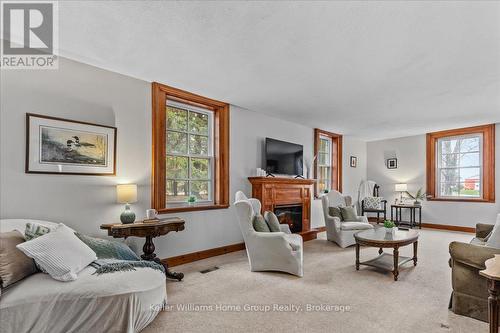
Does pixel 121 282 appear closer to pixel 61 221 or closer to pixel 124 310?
pixel 124 310

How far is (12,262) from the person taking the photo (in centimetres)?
194

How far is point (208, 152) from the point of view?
4.48m

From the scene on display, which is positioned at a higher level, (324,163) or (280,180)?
(324,163)

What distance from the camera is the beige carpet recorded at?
7.19 ft

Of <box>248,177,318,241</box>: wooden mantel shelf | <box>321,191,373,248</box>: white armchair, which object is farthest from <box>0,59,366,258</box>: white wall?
<box>321,191,373,248</box>: white armchair

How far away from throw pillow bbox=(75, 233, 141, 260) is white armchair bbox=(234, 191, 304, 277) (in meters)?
1.36

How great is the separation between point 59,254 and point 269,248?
2.17 m

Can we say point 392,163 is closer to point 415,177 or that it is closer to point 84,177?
point 415,177

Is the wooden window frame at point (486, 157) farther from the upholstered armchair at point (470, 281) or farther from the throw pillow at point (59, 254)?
the throw pillow at point (59, 254)

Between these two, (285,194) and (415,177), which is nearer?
(285,194)

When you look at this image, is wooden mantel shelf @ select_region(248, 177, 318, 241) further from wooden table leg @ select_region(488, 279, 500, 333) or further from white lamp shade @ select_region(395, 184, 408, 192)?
wooden table leg @ select_region(488, 279, 500, 333)

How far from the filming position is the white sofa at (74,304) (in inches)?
69.2

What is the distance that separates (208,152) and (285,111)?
162 centimetres

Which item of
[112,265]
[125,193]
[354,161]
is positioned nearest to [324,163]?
[354,161]
